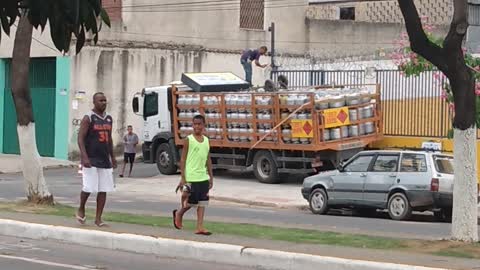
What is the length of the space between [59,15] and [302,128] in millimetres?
20855

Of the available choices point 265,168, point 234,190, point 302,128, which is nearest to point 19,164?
point 265,168

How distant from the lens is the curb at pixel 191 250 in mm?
9492

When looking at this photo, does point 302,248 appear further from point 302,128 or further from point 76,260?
point 302,128

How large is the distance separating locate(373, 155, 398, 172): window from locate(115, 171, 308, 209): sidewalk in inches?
123

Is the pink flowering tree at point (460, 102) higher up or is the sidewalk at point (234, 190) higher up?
the pink flowering tree at point (460, 102)

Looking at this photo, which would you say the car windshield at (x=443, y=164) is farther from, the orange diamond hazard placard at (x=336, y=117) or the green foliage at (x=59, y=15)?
the green foliage at (x=59, y=15)

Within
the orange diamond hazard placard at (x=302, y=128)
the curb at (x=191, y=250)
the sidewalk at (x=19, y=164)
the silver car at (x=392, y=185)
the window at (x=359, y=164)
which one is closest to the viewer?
the curb at (x=191, y=250)

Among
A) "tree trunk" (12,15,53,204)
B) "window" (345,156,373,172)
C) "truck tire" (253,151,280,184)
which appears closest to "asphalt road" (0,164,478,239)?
"truck tire" (253,151,280,184)

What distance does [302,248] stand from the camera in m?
10.6

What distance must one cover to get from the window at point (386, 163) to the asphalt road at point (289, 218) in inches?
42.2

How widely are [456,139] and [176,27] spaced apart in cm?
2653

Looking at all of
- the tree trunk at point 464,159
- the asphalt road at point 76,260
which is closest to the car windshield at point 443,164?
the tree trunk at point 464,159

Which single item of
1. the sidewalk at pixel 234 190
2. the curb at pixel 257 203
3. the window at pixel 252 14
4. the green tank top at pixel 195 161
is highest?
the window at pixel 252 14

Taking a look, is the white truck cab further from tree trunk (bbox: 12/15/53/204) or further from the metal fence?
tree trunk (bbox: 12/15/53/204)
